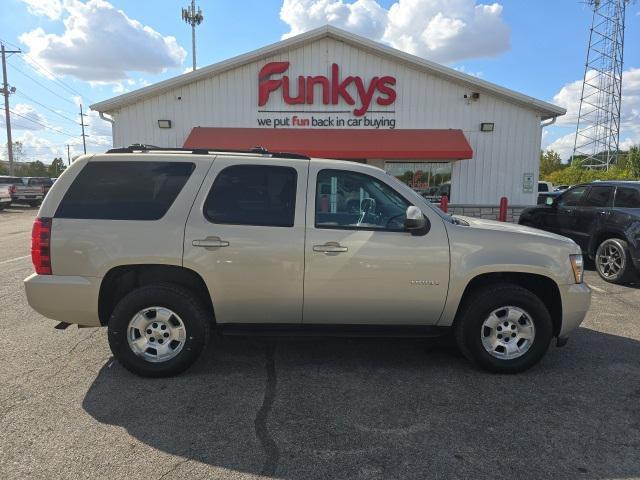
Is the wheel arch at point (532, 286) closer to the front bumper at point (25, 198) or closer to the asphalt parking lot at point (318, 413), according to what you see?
the asphalt parking lot at point (318, 413)

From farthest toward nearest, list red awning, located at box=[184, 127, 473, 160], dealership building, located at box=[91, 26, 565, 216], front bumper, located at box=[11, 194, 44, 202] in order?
front bumper, located at box=[11, 194, 44, 202] → dealership building, located at box=[91, 26, 565, 216] → red awning, located at box=[184, 127, 473, 160]

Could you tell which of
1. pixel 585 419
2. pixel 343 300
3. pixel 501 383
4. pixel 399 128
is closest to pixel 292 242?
pixel 343 300

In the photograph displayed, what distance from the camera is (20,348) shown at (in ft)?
14.7

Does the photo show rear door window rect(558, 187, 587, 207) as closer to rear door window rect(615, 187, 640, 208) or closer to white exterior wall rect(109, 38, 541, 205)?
rear door window rect(615, 187, 640, 208)

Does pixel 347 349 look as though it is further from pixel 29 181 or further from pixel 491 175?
pixel 29 181

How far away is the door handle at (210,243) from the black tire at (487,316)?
213cm

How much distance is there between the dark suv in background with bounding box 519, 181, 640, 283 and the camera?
739 cm

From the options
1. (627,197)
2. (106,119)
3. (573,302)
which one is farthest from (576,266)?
(106,119)

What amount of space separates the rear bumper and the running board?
1.07 m

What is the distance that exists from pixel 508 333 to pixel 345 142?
9.68 metres

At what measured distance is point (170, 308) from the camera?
377 cm

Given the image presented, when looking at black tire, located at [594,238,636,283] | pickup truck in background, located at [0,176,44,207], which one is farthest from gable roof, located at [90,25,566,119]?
pickup truck in background, located at [0,176,44,207]

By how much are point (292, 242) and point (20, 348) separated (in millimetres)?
2997

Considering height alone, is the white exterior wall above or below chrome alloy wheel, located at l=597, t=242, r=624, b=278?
above
